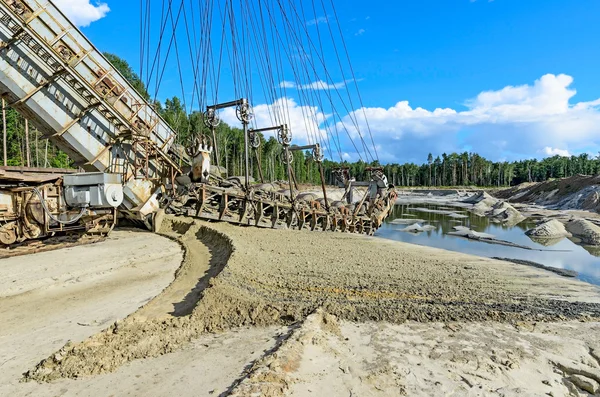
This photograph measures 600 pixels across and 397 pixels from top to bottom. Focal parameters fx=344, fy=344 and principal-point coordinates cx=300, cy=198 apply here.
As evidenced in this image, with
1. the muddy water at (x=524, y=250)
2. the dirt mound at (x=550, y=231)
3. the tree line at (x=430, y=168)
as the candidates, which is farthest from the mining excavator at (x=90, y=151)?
the tree line at (x=430, y=168)

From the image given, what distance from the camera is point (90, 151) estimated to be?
37.2ft

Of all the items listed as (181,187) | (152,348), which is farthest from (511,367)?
(181,187)

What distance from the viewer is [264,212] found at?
1534 cm

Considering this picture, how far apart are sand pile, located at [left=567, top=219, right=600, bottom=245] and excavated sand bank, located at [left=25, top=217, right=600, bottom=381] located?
16243mm

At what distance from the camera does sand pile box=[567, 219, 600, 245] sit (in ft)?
70.9

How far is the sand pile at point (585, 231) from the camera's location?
21609 mm

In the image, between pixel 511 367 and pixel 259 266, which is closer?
pixel 511 367

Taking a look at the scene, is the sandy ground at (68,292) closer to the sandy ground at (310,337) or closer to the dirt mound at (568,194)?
the sandy ground at (310,337)

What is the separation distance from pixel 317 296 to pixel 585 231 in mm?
25685

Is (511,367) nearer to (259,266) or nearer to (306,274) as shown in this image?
(306,274)

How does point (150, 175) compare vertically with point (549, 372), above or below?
above

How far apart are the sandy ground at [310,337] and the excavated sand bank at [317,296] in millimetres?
24

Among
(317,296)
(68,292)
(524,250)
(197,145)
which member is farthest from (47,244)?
(524,250)

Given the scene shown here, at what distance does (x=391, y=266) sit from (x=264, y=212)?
7.82 metres
